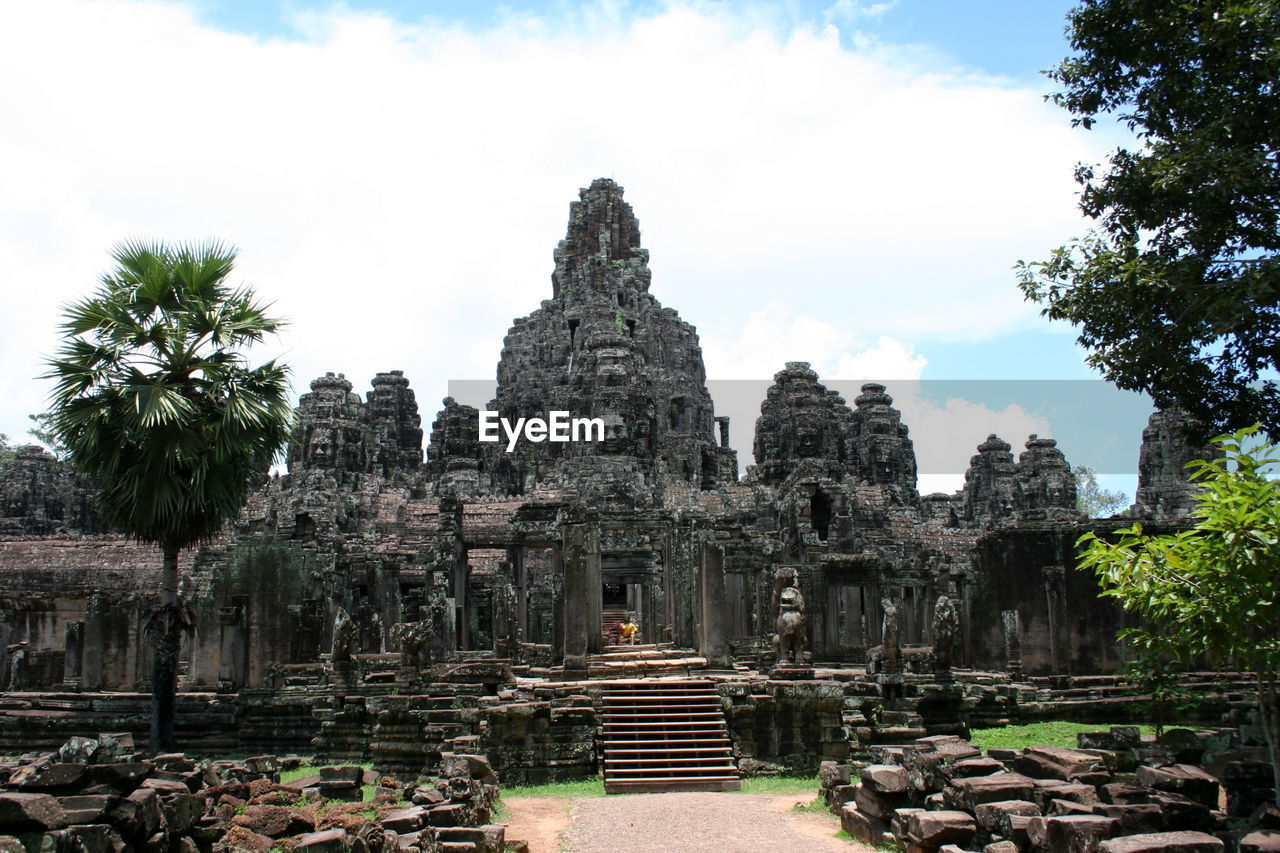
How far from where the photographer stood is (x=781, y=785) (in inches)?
562

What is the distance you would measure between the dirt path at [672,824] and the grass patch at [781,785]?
42 cm

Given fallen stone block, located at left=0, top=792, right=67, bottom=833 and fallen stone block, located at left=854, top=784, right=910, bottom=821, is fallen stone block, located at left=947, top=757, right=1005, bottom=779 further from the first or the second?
fallen stone block, located at left=0, top=792, right=67, bottom=833

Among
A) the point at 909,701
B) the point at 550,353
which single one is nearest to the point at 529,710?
the point at 909,701

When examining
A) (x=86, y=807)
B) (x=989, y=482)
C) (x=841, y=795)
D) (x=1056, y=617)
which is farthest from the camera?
(x=989, y=482)

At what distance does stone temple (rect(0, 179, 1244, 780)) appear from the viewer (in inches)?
643

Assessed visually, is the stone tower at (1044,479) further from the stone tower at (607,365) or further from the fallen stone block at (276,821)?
the fallen stone block at (276,821)

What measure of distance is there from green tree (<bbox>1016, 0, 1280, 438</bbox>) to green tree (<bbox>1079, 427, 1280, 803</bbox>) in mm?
4439

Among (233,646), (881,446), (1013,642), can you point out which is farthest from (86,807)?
(881,446)

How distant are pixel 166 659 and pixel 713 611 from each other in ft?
27.0

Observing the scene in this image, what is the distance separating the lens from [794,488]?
3316 cm

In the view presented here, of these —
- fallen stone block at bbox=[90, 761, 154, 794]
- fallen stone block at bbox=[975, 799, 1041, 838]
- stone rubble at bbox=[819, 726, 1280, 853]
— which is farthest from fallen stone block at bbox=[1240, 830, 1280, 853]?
fallen stone block at bbox=[90, 761, 154, 794]

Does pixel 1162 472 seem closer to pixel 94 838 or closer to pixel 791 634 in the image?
pixel 791 634

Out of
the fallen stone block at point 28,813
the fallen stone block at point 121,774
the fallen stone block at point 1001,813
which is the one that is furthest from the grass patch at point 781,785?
the fallen stone block at point 28,813

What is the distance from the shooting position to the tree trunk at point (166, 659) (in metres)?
16.7
